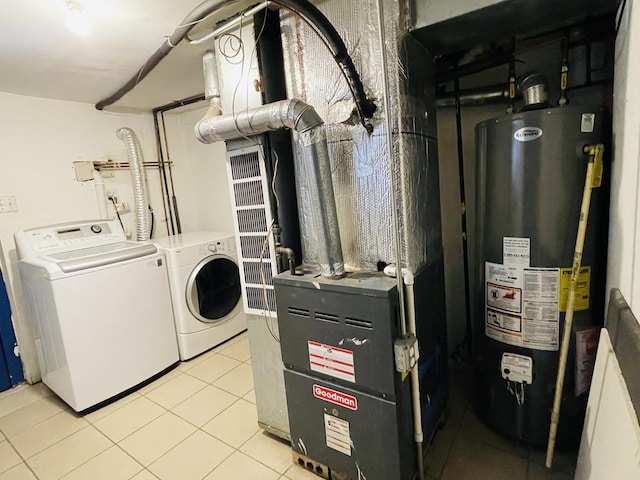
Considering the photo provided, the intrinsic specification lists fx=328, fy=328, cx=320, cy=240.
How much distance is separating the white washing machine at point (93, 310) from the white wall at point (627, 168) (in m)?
2.49

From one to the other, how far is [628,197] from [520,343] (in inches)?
29.1

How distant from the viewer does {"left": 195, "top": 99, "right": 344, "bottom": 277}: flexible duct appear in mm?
1229

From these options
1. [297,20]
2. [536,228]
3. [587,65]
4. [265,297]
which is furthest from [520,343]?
[297,20]

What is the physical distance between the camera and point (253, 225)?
5.14 feet

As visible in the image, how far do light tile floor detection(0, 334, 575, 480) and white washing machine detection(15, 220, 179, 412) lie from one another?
175 mm

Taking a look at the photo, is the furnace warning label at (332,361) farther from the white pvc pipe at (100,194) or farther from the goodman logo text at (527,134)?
the white pvc pipe at (100,194)

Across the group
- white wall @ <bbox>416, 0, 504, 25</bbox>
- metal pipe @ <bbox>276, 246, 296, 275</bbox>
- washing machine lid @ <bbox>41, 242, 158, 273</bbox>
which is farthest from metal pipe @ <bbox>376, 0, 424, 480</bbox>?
washing machine lid @ <bbox>41, 242, 158, 273</bbox>

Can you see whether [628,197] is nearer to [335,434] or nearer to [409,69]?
[409,69]

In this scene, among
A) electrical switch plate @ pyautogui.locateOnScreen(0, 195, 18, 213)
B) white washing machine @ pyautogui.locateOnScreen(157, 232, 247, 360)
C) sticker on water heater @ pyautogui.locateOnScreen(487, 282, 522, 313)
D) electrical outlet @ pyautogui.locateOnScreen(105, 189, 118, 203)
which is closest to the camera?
sticker on water heater @ pyautogui.locateOnScreen(487, 282, 522, 313)

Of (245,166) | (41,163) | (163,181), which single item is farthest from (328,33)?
(163,181)

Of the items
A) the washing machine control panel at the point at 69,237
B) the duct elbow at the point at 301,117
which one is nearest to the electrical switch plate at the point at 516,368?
the duct elbow at the point at 301,117

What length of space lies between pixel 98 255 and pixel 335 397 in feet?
5.78

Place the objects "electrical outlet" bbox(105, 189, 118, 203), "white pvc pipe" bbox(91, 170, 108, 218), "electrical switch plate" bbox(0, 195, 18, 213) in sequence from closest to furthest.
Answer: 1. "electrical switch plate" bbox(0, 195, 18, 213)
2. "white pvc pipe" bbox(91, 170, 108, 218)
3. "electrical outlet" bbox(105, 189, 118, 203)

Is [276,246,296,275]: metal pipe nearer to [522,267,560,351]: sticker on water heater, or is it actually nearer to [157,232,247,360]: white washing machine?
[522,267,560,351]: sticker on water heater
